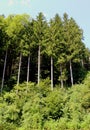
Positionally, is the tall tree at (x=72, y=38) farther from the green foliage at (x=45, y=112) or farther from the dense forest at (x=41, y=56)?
the green foliage at (x=45, y=112)

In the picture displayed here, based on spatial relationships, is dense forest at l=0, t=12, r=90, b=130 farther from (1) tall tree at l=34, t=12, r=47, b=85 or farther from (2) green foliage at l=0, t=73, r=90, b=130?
(2) green foliage at l=0, t=73, r=90, b=130

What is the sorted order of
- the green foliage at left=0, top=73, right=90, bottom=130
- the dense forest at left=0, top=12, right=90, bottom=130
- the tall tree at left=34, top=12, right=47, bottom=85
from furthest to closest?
the tall tree at left=34, top=12, right=47, bottom=85
the dense forest at left=0, top=12, right=90, bottom=130
the green foliage at left=0, top=73, right=90, bottom=130

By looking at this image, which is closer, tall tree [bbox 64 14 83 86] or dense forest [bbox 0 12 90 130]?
dense forest [bbox 0 12 90 130]

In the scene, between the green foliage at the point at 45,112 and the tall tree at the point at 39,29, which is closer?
the green foliage at the point at 45,112

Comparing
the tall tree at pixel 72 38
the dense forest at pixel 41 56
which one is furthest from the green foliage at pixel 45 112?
the tall tree at pixel 72 38

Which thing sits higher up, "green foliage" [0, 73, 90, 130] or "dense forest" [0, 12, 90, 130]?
"dense forest" [0, 12, 90, 130]

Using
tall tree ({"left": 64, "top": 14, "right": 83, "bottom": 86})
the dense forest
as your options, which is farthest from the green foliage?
tall tree ({"left": 64, "top": 14, "right": 83, "bottom": 86})

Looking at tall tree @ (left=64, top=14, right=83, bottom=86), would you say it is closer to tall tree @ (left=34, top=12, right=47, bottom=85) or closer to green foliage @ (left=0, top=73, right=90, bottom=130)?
tall tree @ (left=34, top=12, right=47, bottom=85)

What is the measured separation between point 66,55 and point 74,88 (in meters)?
7.43

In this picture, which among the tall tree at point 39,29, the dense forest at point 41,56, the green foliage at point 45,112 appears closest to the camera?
the green foliage at point 45,112

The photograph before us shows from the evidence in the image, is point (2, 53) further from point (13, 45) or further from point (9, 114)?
point (9, 114)

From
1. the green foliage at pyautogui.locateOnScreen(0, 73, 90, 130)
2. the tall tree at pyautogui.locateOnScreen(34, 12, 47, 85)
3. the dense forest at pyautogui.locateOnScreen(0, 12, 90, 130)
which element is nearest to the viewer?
the green foliage at pyautogui.locateOnScreen(0, 73, 90, 130)

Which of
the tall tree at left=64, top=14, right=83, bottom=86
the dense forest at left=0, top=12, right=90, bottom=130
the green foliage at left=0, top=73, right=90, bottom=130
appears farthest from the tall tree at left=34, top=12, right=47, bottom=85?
the green foliage at left=0, top=73, right=90, bottom=130

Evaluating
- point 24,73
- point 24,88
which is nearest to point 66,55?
point 24,73
